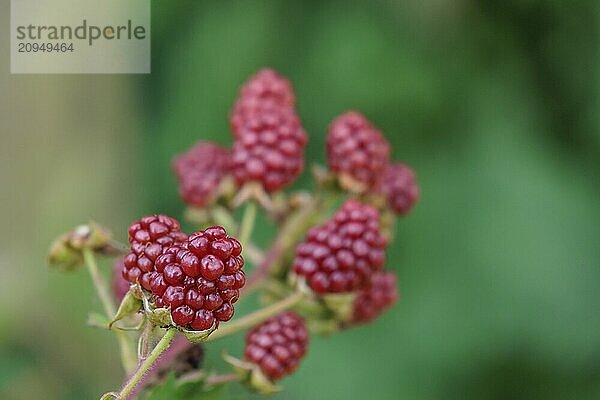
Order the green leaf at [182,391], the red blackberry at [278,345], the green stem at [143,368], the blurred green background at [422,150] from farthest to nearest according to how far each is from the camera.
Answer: the blurred green background at [422,150]
the red blackberry at [278,345]
the green leaf at [182,391]
the green stem at [143,368]

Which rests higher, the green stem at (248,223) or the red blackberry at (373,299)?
the green stem at (248,223)

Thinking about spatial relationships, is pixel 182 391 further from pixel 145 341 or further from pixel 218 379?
pixel 145 341

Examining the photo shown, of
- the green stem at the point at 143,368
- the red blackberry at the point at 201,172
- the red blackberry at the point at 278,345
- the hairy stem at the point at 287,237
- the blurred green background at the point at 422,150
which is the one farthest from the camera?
the blurred green background at the point at 422,150

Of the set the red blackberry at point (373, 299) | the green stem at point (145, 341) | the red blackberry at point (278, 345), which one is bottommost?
the red blackberry at point (278, 345)

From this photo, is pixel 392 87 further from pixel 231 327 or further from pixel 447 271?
pixel 231 327

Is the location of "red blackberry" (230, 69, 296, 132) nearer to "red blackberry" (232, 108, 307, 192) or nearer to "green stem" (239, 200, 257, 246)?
"red blackberry" (232, 108, 307, 192)

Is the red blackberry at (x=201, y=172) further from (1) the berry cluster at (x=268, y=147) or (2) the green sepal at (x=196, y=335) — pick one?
(2) the green sepal at (x=196, y=335)

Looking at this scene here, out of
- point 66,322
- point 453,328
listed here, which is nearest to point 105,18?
point 66,322

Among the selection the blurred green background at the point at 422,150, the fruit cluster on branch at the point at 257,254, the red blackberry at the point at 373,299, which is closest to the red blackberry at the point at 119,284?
the fruit cluster on branch at the point at 257,254

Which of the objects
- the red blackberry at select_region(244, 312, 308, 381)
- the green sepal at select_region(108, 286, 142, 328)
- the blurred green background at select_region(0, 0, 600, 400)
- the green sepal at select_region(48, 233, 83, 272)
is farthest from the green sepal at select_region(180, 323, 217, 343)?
the blurred green background at select_region(0, 0, 600, 400)
